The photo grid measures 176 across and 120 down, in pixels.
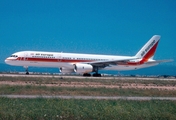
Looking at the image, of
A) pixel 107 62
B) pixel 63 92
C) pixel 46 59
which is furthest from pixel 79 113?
pixel 107 62

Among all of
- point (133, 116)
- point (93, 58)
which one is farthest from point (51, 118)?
point (93, 58)

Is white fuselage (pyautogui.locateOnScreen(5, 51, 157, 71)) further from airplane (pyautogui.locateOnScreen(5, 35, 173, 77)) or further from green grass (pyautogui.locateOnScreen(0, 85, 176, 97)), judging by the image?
green grass (pyautogui.locateOnScreen(0, 85, 176, 97))

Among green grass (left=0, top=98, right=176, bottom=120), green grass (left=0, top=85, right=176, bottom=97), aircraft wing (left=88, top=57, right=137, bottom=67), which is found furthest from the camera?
aircraft wing (left=88, top=57, right=137, bottom=67)

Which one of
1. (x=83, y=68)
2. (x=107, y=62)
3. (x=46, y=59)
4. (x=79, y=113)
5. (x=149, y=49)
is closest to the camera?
(x=79, y=113)

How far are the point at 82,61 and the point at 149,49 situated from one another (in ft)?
48.0

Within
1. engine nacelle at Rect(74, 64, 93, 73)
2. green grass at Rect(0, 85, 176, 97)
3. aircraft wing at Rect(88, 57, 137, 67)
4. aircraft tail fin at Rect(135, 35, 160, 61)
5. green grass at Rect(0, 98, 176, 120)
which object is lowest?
green grass at Rect(0, 98, 176, 120)

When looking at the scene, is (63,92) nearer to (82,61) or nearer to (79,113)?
(79,113)

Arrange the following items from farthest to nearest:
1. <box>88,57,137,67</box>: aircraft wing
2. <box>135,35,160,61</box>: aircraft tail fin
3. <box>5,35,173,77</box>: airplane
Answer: <box>135,35,160,61</box>: aircraft tail fin
<box>88,57,137,67</box>: aircraft wing
<box>5,35,173,77</box>: airplane

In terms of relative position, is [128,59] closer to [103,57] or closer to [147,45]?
[103,57]

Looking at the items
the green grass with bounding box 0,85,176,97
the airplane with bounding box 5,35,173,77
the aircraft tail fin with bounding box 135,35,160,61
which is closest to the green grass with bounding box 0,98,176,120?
the green grass with bounding box 0,85,176,97

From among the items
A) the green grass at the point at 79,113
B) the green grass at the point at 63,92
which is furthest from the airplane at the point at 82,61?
the green grass at the point at 79,113

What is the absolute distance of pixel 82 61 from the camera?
2055 inches

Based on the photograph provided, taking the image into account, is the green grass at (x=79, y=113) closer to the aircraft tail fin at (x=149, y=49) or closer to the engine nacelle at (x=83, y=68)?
the engine nacelle at (x=83, y=68)

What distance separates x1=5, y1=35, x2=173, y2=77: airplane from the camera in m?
48.4
